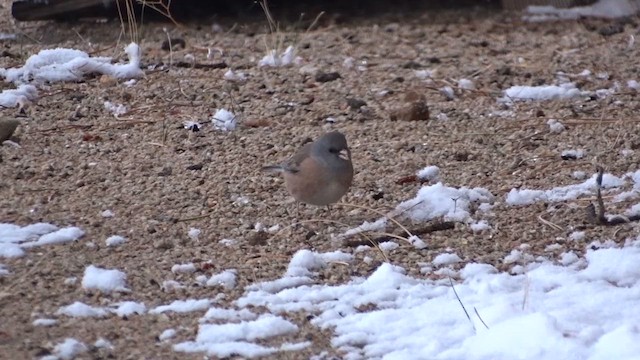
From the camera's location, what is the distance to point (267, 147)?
514cm

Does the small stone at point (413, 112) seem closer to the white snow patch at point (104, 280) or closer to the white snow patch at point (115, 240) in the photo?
the white snow patch at point (115, 240)

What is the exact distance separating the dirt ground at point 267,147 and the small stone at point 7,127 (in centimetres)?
9

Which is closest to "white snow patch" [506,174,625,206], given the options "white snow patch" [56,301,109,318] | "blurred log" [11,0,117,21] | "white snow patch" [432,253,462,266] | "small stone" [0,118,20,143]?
"white snow patch" [432,253,462,266]

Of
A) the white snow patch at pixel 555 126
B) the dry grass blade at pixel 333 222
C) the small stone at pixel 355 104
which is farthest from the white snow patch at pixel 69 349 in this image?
the white snow patch at pixel 555 126

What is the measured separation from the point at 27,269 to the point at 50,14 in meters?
3.70

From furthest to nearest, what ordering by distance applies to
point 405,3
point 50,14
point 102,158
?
1. point 405,3
2. point 50,14
3. point 102,158

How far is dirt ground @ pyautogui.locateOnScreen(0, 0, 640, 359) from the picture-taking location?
12.6 feet

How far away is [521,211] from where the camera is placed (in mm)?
4363

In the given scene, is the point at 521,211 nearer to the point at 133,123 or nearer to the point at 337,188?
the point at 337,188

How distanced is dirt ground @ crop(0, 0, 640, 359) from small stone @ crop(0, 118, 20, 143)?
88 millimetres

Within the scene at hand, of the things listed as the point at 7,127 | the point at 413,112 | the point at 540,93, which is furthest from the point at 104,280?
the point at 540,93

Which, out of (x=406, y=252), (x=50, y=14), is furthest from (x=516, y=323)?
(x=50, y=14)

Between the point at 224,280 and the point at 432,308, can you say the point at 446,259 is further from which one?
the point at 224,280

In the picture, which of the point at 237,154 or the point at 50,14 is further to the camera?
the point at 50,14
